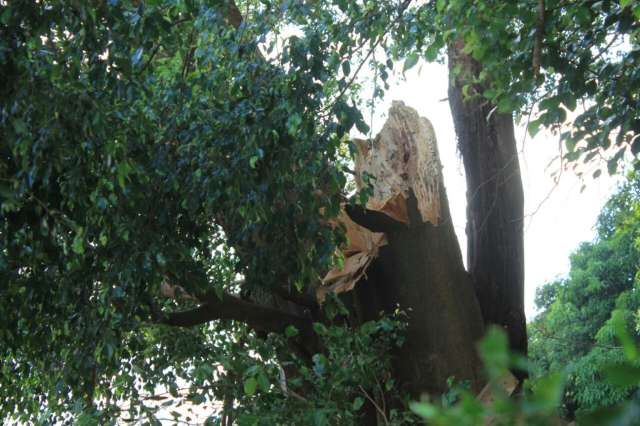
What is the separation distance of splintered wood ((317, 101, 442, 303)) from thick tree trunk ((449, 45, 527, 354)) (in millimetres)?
563

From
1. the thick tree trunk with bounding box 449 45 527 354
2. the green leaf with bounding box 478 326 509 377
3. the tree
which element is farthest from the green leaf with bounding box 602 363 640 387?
the thick tree trunk with bounding box 449 45 527 354

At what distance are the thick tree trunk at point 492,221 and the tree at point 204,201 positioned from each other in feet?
1.28

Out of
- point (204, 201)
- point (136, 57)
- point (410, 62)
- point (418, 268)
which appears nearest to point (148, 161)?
point (204, 201)

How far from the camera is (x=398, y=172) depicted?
4980 millimetres

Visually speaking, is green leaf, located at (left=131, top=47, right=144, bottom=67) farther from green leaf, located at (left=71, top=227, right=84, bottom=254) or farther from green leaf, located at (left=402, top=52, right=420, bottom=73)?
green leaf, located at (left=402, top=52, right=420, bottom=73)

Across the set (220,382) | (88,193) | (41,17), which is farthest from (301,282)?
(41,17)

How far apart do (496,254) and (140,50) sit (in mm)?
2823

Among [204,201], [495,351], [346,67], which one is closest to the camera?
[495,351]

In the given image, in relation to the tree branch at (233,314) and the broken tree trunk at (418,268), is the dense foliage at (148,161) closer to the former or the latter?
the tree branch at (233,314)

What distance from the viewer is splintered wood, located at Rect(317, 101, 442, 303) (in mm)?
4977

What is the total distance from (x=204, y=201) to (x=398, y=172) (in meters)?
1.31

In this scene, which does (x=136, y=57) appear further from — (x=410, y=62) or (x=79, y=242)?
(x=410, y=62)

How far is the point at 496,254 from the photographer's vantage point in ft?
18.4

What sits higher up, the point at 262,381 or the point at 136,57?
the point at 136,57
